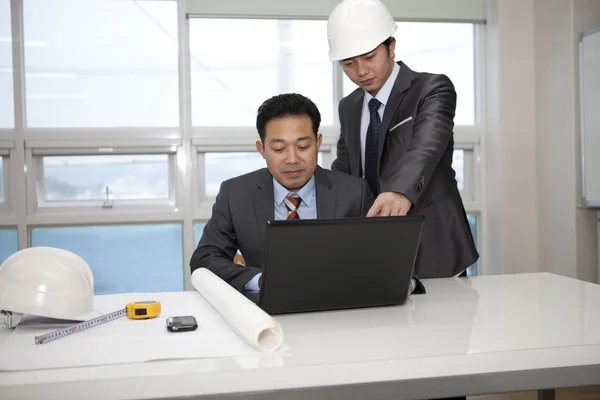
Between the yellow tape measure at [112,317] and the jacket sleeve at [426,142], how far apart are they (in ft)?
2.43

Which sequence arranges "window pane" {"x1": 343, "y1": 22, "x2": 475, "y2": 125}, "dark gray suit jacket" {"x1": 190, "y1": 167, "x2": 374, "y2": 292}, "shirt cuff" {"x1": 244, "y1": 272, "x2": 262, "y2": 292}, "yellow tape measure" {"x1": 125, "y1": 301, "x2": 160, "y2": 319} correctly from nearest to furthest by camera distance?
1. "yellow tape measure" {"x1": 125, "y1": 301, "x2": 160, "y2": 319}
2. "shirt cuff" {"x1": 244, "y1": 272, "x2": 262, "y2": 292}
3. "dark gray suit jacket" {"x1": 190, "y1": 167, "x2": 374, "y2": 292}
4. "window pane" {"x1": 343, "y1": 22, "x2": 475, "y2": 125}

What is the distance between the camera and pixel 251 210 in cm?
185

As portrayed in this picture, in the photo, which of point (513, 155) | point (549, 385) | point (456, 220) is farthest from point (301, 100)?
point (513, 155)

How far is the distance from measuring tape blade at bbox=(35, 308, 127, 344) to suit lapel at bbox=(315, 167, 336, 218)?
2.64ft

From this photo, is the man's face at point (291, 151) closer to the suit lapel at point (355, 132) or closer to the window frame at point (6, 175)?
the suit lapel at point (355, 132)

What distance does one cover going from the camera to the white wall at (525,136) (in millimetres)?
3963

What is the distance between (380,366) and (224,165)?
11.1ft

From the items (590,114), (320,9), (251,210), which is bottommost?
(251,210)

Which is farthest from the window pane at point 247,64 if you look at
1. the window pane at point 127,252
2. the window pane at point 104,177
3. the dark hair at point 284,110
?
the dark hair at point 284,110

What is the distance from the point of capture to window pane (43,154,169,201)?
4.02 meters

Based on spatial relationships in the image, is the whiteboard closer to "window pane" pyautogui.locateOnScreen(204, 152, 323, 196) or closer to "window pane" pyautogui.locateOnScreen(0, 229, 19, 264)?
"window pane" pyautogui.locateOnScreen(204, 152, 323, 196)

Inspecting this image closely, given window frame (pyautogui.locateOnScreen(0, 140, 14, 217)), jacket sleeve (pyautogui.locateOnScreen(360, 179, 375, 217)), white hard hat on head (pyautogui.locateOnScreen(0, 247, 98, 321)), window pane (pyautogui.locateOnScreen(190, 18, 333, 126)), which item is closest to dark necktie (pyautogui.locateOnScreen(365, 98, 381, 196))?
jacket sleeve (pyautogui.locateOnScreen(360, 179, 375, 217))

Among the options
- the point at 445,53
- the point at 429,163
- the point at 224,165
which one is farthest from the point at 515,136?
the point at 429,163

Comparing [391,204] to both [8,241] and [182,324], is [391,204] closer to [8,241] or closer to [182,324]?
[182,324]
